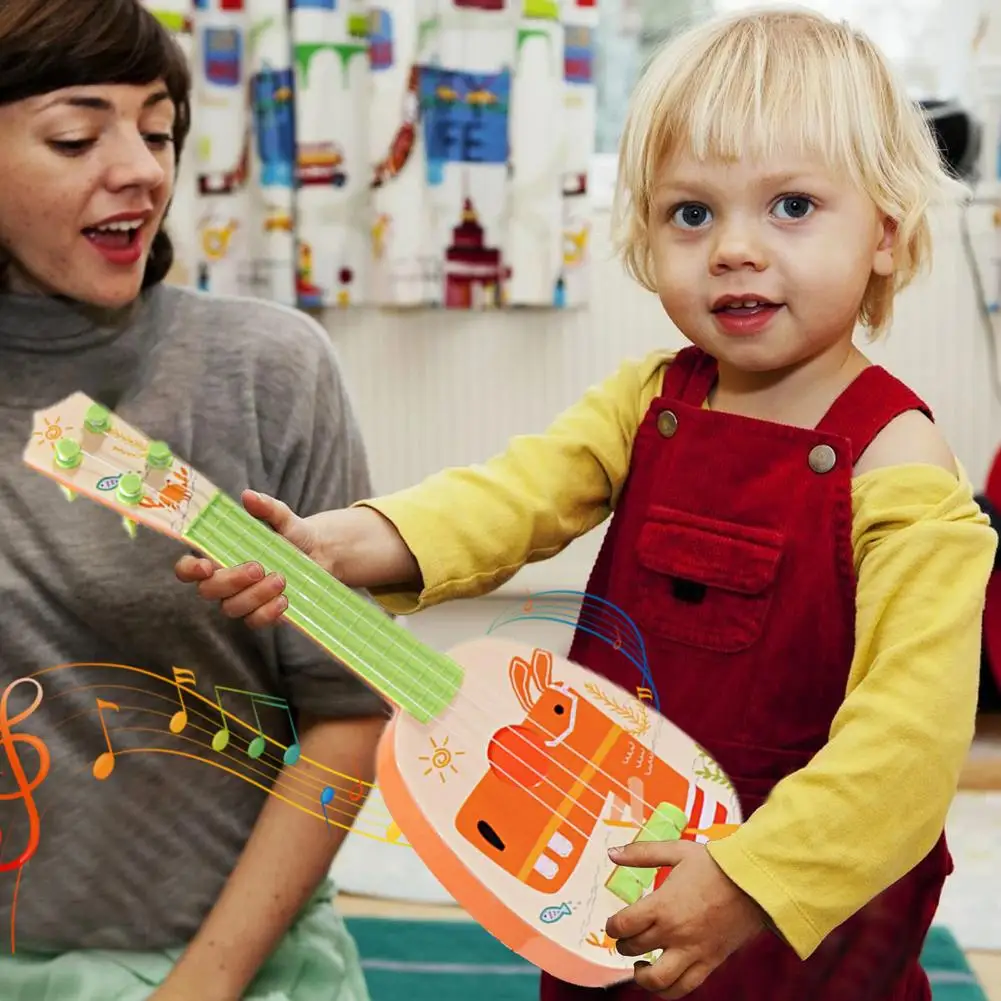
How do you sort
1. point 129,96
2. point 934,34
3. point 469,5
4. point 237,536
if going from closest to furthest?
1. point 237,536
2. point 129,96
3. point 469,5
4. point 934,34

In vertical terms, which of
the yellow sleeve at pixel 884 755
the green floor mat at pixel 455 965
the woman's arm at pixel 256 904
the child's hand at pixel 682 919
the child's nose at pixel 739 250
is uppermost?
the child's nose at pixel 739 250

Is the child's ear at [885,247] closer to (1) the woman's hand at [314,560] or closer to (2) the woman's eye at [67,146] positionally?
(1) the woman's hand at [314,560]

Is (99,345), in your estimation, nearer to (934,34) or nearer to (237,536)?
(237,536)

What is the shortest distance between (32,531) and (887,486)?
0.45 m

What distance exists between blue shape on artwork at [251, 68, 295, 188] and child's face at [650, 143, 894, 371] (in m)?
A: 1.55

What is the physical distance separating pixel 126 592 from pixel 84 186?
0.22 m

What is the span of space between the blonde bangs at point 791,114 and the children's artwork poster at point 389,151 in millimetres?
1432

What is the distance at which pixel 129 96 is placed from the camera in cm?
70

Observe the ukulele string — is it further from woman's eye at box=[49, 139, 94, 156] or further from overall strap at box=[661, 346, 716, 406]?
woman's eye at box=[49, 139, 94, 156]

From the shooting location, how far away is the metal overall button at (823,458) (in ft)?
1.84

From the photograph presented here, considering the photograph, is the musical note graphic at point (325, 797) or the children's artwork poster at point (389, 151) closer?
the musical note graphic at point (325, 797)

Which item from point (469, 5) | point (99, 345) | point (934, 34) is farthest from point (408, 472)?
point (99, 345)

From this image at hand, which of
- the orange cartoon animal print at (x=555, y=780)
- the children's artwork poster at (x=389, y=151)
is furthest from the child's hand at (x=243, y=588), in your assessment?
the children's artwork poster at (x=389, y=151)

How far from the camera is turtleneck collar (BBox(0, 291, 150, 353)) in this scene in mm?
730
